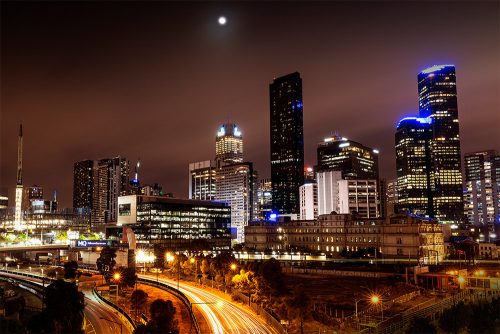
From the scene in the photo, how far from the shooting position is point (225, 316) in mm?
67500

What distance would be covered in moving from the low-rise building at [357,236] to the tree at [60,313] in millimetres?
96939

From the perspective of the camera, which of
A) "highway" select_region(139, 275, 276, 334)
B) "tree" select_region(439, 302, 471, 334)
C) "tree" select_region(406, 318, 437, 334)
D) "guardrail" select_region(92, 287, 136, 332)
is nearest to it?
"tree" select_region(406, 318, 437, 334)

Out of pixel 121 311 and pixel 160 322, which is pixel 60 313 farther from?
pixel 160 322

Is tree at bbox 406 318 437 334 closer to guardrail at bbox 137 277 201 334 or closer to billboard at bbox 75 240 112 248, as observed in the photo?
guardrail at bbox 137 277 201 334

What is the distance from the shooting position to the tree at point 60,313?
185 ft

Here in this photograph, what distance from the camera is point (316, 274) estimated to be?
387ft

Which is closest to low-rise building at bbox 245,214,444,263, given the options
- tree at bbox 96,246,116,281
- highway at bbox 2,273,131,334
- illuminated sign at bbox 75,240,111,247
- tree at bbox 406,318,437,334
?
illuminated sign at bbox 75,240,111,247

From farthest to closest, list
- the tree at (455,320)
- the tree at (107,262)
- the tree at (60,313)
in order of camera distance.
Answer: the tree at (107,262)
the tree at (455,320)
the tree at (60,313)

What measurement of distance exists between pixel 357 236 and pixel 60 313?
345 feet

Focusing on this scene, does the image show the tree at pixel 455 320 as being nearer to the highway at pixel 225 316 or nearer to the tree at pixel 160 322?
the highway at pixel 225 316

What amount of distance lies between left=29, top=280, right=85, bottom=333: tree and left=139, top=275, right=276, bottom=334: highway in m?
17.8

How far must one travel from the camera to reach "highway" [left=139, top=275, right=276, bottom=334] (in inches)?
2387

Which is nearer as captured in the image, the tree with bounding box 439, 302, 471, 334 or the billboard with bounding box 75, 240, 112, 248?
the tree with bounding box 439, 302, 471, 334

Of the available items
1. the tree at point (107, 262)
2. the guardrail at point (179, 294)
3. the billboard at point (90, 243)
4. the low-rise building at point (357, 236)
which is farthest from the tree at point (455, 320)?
the billboard at point (90, 243)
